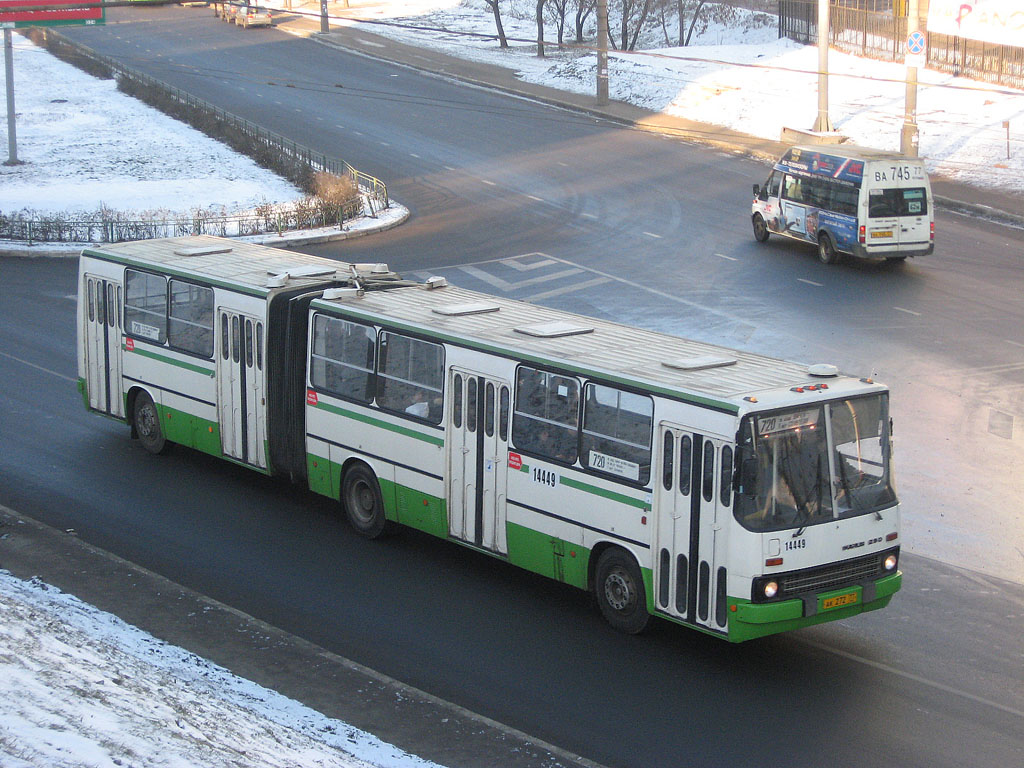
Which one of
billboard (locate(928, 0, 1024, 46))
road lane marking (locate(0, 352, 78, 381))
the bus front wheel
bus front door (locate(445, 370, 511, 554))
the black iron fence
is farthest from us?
the black iron fence

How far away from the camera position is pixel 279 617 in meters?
12.7

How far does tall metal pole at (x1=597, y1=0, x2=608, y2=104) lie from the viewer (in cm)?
5184

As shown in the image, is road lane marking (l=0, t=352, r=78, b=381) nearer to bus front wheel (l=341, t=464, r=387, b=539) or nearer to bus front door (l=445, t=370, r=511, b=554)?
bus front wheel (l=341, t=464, r=387, b=539)

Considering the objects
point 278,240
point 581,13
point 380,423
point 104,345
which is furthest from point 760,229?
point 581,13

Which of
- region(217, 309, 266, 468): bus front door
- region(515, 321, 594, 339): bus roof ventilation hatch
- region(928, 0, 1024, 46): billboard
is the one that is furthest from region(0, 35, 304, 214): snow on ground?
region(515, 321, 594, 339): bus roof ventilation hatch

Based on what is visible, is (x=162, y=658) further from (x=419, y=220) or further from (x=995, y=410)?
(x=419, y=220)

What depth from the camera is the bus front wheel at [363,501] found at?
14.7 m

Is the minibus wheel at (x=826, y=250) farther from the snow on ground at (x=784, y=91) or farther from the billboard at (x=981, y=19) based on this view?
the billboard at (x=981, y=19)

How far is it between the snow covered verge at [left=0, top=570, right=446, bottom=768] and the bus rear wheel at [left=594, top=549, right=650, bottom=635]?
3.06 metres

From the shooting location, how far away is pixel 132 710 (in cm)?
910

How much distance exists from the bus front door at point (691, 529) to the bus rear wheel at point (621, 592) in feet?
1.01

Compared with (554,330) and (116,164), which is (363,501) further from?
(116,164)

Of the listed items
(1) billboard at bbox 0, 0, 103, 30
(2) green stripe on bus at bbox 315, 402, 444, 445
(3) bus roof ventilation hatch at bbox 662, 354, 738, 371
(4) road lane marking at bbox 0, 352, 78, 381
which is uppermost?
(1) billboard at bbox 0, 0, 103, 30

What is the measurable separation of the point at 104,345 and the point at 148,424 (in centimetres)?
136
